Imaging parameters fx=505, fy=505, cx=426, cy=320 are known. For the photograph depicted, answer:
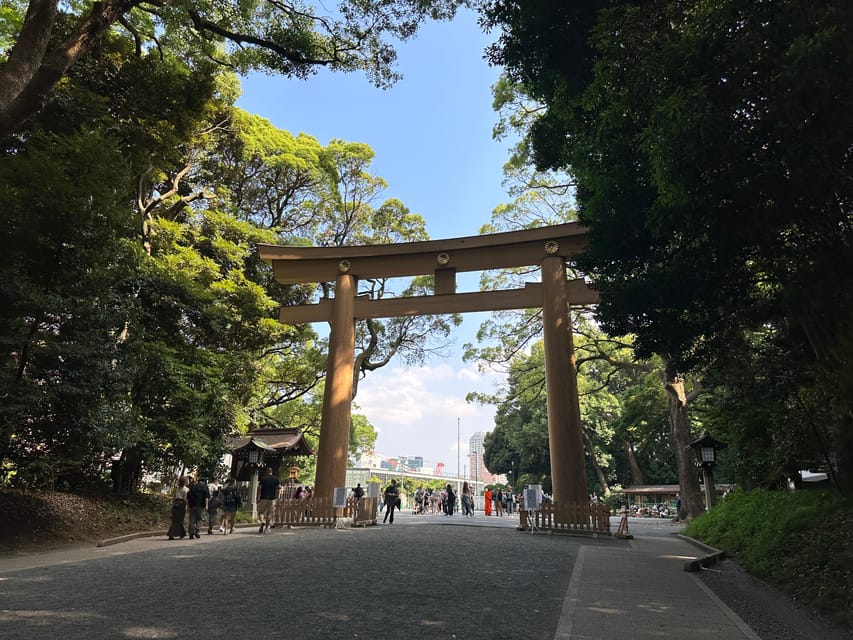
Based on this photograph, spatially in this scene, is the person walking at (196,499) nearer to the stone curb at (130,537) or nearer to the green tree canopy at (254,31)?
the stone curb at (130,537)

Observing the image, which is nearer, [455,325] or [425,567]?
[425,567]

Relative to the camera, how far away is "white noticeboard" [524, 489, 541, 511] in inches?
500

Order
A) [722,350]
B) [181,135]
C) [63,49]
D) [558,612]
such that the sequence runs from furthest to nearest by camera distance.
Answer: [181,135] < [722,350] < [63,49] < [558,612]

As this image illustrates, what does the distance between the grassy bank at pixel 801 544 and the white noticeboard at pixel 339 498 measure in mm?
8713

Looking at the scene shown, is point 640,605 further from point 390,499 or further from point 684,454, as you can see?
point 684,454

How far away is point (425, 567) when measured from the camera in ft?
22.7

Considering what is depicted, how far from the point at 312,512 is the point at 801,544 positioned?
36.6 feet

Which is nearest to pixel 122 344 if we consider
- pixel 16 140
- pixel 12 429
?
pixel 12 429

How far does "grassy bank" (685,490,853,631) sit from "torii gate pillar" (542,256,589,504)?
321 centimetres

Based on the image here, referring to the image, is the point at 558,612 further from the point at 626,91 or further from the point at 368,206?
the point at 368,206

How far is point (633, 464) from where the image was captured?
35.0 meters

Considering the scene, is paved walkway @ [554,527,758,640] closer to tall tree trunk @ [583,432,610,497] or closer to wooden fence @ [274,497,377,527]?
wooden fence @ [274,497,377,527]

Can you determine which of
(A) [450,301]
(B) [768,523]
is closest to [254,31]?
(A) [450,301]

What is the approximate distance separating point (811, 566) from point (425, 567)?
4.72 meters
